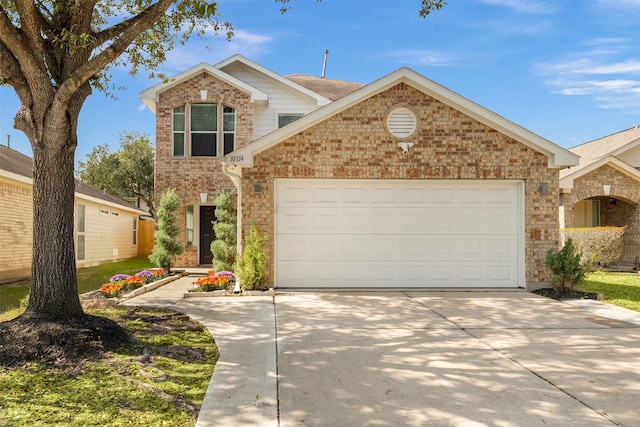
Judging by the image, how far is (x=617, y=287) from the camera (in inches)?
443

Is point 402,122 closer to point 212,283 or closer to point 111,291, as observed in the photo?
point 212,283

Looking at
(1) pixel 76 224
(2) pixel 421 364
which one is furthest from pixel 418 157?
(1) pixel 76 224

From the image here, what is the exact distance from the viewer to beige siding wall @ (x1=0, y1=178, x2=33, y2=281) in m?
12.5

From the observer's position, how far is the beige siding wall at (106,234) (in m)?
17.9

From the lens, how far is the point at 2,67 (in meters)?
5.57

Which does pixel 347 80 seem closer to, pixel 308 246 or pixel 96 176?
pixel 308 246

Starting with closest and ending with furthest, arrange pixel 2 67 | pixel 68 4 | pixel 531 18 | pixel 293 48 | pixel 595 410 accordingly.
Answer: pixel 595 410 → pixel 2 67 → pixel 68 4 → pixel 531 18 → pixel 293 48

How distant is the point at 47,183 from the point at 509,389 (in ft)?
18.4

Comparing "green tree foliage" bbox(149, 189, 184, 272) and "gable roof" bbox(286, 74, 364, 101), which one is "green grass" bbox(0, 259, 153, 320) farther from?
"gable roof" bbox(286, 74, 364, 101)

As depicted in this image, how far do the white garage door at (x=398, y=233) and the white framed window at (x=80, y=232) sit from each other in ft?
34.6

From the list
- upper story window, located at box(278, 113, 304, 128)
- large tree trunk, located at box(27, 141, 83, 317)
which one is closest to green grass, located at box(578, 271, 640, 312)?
large tree trunk, located at box(27, 141, 83, 317)

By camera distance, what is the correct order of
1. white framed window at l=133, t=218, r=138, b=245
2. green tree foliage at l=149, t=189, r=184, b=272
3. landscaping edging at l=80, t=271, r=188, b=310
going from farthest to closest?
white framed window at l=133, t=218, r=138, b=245, green tree foliage at l=149, t=189, r=184, b=272, landscaping edging at l=80, t=271, r=188, b=310

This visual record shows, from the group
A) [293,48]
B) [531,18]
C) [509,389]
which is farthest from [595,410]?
[293,48]

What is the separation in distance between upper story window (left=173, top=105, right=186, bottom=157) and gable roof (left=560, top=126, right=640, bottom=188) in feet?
42.4
